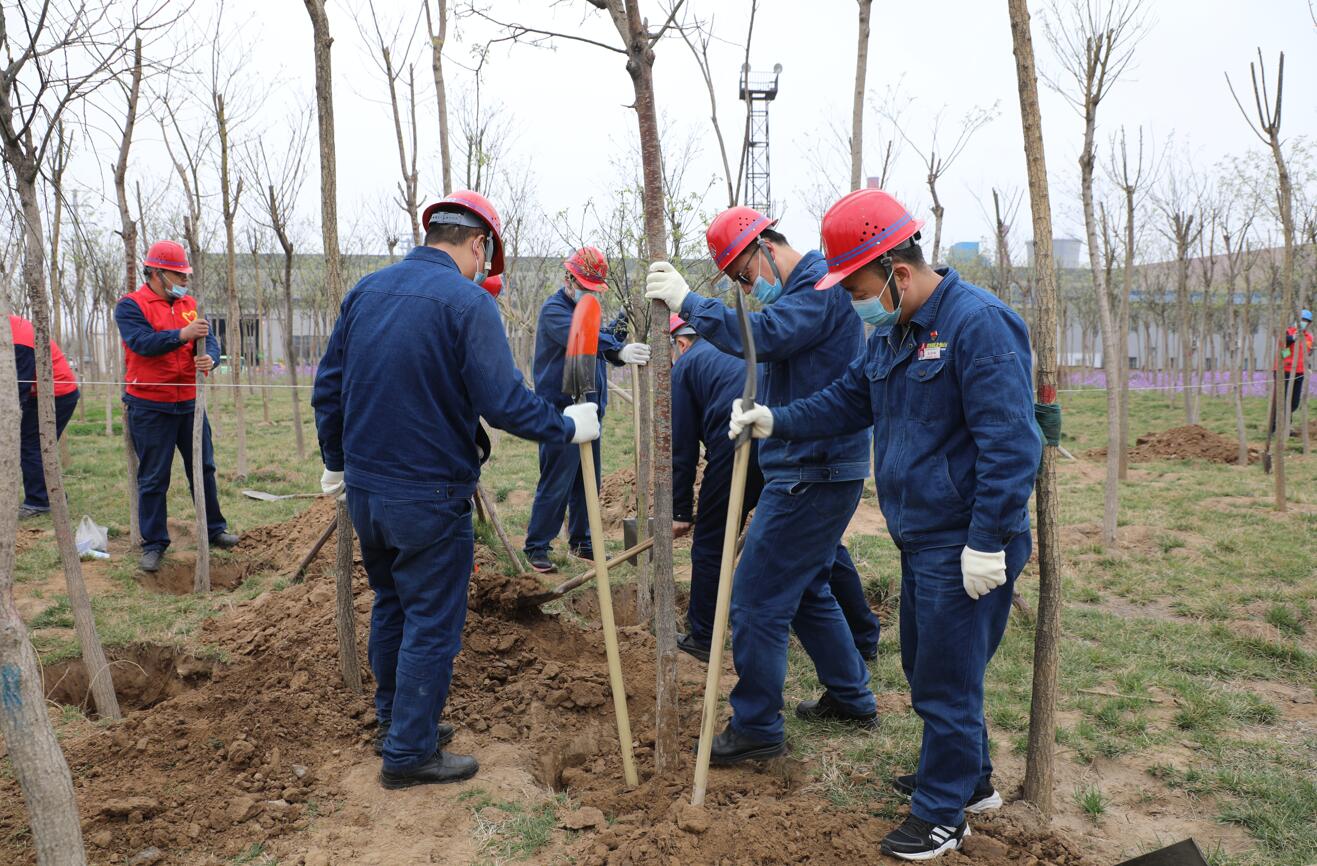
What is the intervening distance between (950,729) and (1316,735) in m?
2.23

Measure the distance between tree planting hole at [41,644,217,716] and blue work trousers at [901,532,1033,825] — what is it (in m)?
3.49

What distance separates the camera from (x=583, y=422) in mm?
3199

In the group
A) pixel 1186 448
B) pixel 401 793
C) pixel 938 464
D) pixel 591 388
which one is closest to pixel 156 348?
pixel 401 793

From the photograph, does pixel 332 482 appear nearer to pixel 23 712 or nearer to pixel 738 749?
pixel 23 712

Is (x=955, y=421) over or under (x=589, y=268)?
under

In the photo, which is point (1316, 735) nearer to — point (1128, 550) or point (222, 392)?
point (1128, 550)

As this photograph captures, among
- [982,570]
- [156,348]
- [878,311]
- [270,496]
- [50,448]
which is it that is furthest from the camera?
[270,496]

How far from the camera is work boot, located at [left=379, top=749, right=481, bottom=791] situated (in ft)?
10.5

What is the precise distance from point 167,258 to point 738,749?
16.7 ft

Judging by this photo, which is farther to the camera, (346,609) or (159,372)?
(159,372)

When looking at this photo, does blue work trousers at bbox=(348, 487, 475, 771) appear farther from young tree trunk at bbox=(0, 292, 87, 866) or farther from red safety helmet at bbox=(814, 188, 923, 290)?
red safety helmet at bbox=(814, 188, 923, 290)

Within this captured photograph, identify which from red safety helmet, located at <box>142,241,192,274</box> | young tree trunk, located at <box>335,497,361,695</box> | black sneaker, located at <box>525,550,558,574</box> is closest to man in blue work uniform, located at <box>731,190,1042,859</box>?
young tree trunk, located at <box>335,497,361,695</box>

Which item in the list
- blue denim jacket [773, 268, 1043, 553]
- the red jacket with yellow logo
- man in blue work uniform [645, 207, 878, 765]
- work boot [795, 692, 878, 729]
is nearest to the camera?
blue denim jacket [773, 268, 1043, 553]

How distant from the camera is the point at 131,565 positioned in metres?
6.11
